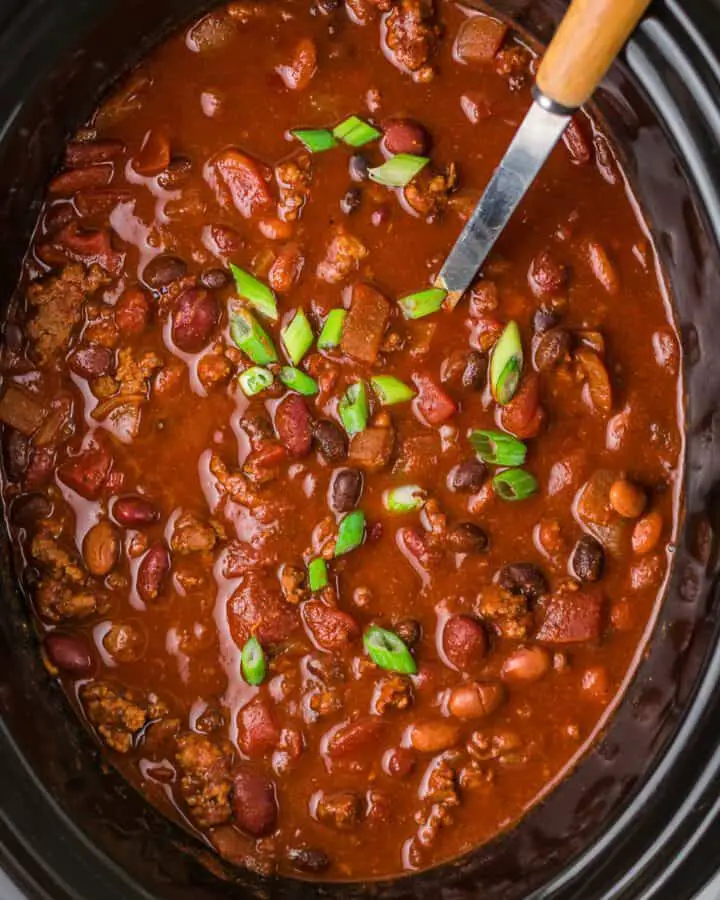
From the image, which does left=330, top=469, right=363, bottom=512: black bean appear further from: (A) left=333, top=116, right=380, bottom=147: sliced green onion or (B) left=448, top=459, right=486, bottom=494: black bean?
(A) left=333, top=116, right=380, bottom=147: sliced green onion

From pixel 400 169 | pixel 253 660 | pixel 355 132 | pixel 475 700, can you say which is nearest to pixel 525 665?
pixel 475 700

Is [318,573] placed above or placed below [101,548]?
above

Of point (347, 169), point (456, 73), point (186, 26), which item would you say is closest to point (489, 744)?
point (347, 169)

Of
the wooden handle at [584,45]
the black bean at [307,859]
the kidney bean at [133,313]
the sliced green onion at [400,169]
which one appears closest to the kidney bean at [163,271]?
the kidney bean at [133,313]

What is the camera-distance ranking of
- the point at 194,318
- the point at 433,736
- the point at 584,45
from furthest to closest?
the point at 433,736 → the point at 194,318 → the point at 584,45

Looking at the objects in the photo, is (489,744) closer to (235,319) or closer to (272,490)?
(272,490)

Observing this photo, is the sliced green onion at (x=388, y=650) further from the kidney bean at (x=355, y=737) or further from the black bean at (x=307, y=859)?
the black bean at (x=307, y=859)

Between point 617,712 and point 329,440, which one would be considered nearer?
point 329,440

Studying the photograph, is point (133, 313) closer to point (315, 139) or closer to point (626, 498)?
point (315, 139)
